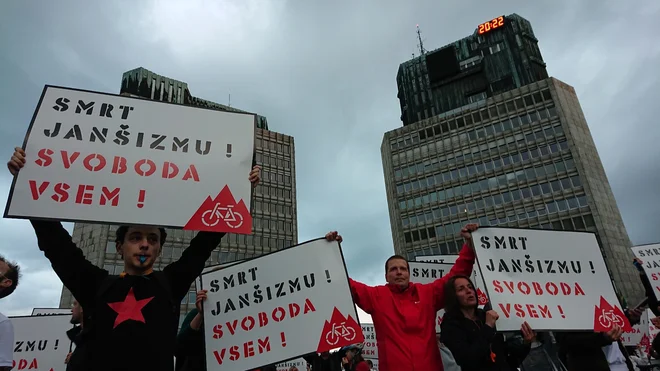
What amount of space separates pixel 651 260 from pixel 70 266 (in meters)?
9.99

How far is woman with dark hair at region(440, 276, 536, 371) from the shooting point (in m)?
4.01

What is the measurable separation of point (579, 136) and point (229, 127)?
6814cm

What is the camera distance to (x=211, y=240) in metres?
3.69

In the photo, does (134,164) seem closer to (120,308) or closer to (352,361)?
(120,308)

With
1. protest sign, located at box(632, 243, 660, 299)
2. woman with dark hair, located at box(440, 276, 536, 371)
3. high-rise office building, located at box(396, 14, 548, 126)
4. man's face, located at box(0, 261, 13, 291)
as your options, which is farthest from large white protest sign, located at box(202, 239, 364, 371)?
high-rise office building, located at box(396, 14, 548, 126)

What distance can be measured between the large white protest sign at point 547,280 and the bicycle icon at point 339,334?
164cm

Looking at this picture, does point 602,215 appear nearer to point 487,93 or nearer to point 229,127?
point 487,93

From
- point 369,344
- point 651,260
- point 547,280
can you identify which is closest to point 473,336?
point 547,280

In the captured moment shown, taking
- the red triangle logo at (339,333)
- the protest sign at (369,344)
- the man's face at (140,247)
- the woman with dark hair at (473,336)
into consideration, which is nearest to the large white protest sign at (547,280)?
the woman with dark hair at (473,336)

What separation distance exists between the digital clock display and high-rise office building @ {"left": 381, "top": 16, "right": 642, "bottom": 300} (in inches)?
731

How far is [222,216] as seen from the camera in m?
4.04

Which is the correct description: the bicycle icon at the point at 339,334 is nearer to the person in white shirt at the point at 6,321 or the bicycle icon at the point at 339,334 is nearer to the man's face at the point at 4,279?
the person in white shirt at the point at 6,321

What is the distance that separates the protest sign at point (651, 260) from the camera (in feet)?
25.7

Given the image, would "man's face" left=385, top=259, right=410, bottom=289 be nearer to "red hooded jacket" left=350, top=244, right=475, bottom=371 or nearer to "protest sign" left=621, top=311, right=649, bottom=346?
"red hooded jacket" left=350, top=244, right=475, bottom=371
